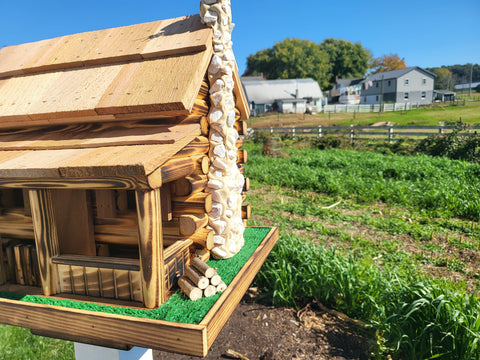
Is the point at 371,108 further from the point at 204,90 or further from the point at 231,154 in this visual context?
the point at 204,90

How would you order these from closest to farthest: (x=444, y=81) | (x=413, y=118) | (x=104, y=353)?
1. (x=104, y=353)
2. (x=413, y=118)
3. (x=444, y=81)

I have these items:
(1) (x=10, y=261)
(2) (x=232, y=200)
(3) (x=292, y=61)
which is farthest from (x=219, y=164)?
(3) (x=292, y=61)

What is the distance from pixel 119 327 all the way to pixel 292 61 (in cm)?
6833

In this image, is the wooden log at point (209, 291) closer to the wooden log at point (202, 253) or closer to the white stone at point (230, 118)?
the wooden log at point (202, 253)

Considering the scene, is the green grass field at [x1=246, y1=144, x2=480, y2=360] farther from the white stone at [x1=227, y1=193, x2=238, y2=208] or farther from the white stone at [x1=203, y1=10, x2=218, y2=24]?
the white stone at [x1=203, y1=10, x2=218, y2=24]

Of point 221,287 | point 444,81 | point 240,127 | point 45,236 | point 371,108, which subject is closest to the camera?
point 45,236

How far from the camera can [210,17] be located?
2.49m

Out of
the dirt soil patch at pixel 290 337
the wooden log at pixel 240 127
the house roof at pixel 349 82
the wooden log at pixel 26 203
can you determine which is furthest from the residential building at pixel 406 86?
the wooden log at pixel 26 203

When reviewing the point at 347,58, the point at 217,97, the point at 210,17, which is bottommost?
the point at 217,97

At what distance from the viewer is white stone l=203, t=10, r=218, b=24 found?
8.15 ft

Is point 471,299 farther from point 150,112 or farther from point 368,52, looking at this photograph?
point 368,52

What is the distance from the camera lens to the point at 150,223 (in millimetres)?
1738

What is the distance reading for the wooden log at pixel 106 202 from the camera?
7.48 feet

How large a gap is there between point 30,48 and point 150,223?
2.36 m
